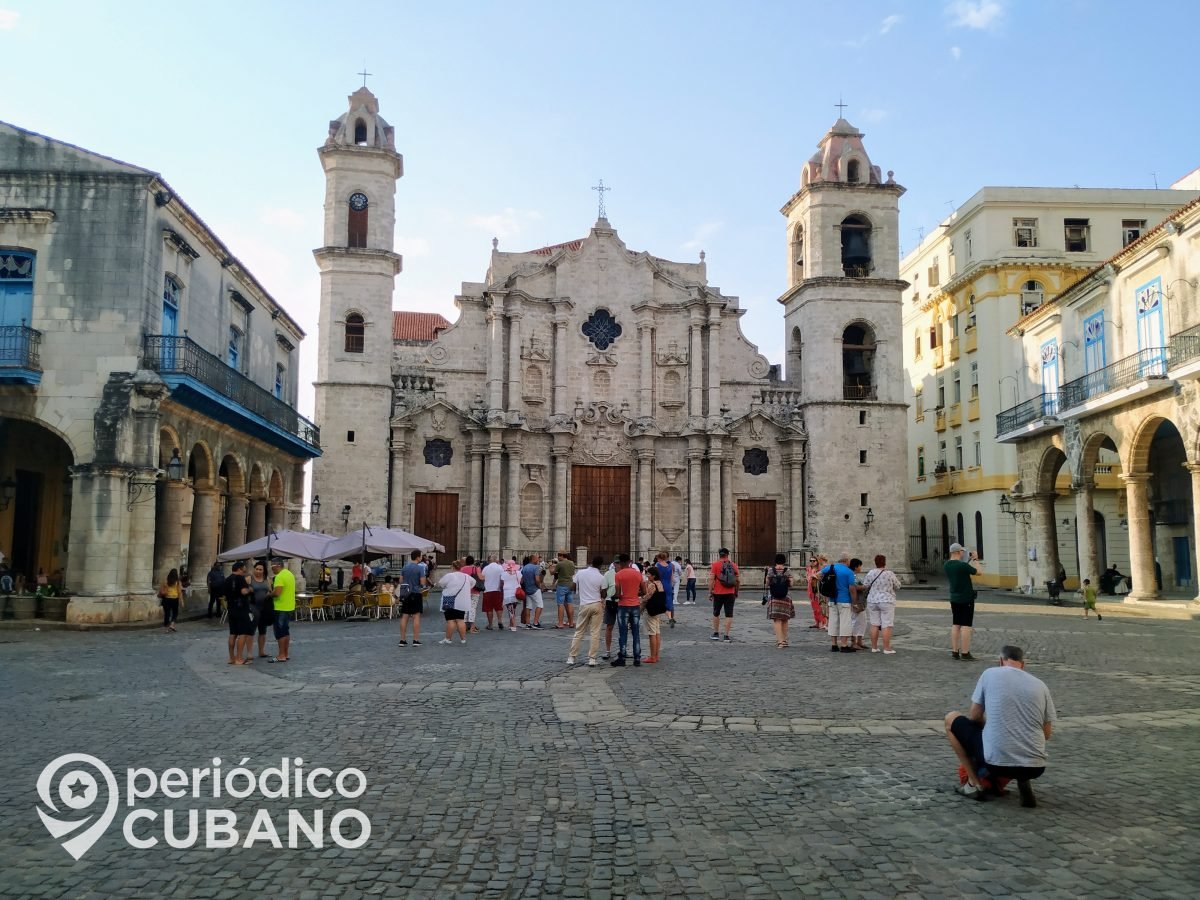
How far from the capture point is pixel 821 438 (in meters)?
37.2

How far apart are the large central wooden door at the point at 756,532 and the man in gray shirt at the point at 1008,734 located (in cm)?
3105

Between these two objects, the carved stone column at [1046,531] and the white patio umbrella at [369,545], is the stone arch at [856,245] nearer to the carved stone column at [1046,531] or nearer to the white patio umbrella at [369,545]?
the carved stone column at [1046,531]

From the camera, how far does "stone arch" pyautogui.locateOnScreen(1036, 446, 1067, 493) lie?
29781mm

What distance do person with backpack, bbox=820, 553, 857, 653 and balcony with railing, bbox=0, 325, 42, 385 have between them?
1682 cm

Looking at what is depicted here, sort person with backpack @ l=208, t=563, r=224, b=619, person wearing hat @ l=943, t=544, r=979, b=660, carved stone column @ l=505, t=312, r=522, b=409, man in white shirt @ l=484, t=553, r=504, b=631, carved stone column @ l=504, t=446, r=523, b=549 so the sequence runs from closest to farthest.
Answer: person wearing hat @ l=943, t=544, r=979, b=660
man in white shirt @ l=484, t=553, r=504, b=631
person with backpack @ l=208, t=563, r=224, b=619
carved stone column @ l=504, t=446, r=523, b=549
carved stone column @ l=505, t=312, r=522, b=409

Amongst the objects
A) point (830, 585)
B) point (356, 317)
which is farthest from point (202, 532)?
point (830, 585)

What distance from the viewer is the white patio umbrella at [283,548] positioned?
825 inches

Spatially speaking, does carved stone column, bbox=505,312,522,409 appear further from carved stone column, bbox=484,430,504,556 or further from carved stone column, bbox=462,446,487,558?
carved stone column, bbox=462,446,487,558

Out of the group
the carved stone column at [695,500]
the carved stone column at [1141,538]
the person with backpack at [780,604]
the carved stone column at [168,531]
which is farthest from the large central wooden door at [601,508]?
the person with backpack at [780,604]

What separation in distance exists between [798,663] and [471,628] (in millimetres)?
8136

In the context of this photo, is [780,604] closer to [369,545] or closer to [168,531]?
[369,545]

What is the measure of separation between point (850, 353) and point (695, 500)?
32.1ft

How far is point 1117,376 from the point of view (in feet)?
81.6

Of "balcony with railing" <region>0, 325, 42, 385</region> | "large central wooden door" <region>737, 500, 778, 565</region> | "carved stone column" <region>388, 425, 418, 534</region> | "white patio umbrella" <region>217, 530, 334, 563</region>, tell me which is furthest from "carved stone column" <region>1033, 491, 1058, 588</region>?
"balcony with railing" <region>0, 325, 42, 385</region>
